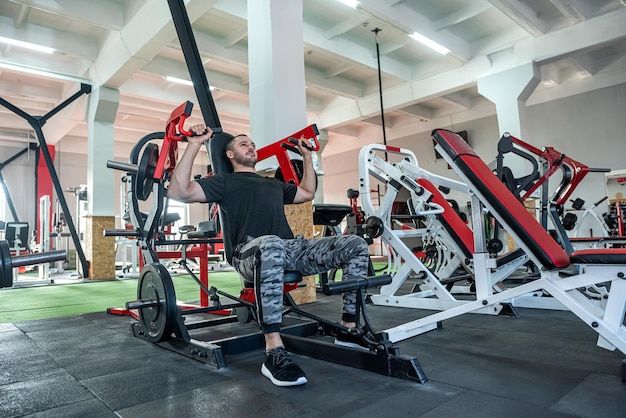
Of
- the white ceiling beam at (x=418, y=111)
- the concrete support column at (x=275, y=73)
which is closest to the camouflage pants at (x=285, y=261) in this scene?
the concrete support column at (x=275, y=73)

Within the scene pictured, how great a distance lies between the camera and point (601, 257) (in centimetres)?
151

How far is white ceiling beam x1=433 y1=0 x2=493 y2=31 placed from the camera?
6.27 metres

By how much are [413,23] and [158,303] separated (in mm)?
5842

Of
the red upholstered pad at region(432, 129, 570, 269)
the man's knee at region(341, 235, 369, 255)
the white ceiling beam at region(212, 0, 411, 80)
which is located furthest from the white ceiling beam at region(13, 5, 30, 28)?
the red upholstered pad at region(432, 129, 570, 269)

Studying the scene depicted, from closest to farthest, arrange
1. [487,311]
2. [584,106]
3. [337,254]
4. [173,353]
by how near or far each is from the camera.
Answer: [337,254] → [173,353] → [487,311] → [584,106]

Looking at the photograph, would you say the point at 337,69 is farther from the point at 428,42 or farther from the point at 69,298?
the point at 69,298

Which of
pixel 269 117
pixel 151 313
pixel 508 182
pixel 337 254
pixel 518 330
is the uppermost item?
pixel 269 117

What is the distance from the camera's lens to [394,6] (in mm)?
6098

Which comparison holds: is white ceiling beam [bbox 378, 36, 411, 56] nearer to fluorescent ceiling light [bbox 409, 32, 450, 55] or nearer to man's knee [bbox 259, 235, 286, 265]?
fluorescent ceiling light [bbox 409, 32, 450, 55]

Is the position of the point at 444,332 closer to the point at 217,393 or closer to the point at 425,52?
the point at 217,393

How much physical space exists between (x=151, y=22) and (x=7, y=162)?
8864 millimetres

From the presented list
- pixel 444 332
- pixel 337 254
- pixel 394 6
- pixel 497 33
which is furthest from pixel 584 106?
pixel 337 254

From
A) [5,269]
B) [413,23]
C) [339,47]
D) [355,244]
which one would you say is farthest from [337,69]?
[5,269]

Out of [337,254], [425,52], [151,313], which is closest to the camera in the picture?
[337,254]
